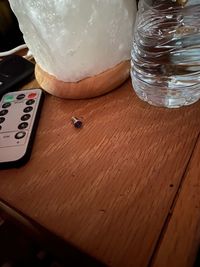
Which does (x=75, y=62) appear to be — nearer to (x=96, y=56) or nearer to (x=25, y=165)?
(x=96, y=56)

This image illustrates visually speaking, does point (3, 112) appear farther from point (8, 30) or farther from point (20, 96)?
point (8, 30)

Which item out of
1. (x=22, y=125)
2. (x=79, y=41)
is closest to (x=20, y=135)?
(x=22, y=125)

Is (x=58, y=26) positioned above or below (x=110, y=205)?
above

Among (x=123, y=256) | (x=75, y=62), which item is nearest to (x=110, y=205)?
(x=123, y=256)

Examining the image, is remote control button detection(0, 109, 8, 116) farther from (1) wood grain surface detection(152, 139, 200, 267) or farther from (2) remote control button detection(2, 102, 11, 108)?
(1) wood grain surface detection(152, 139, 200, 267)

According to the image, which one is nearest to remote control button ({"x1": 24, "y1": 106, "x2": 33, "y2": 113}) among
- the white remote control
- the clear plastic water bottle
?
the white remote control

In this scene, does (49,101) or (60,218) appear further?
(49,101)
